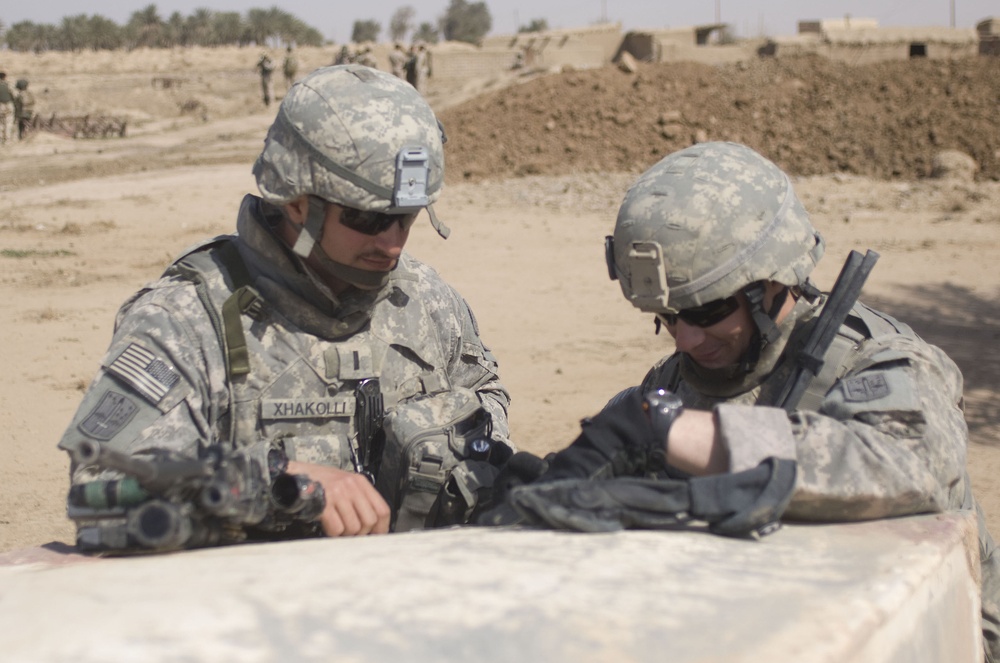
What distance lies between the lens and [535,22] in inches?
2926

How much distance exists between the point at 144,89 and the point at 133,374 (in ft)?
122

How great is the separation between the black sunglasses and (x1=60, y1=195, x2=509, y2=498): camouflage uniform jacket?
0.20 m

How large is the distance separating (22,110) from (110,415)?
25.6 m

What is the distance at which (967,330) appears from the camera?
885 cm

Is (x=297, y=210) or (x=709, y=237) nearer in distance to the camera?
(x=709, y=237)

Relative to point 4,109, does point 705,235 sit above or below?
below

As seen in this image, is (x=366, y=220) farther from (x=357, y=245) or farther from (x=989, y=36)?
(x=989, y=36)

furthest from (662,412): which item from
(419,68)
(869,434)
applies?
(419,68)

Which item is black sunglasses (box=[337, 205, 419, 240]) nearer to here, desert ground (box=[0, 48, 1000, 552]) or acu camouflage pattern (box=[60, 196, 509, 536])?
acu camouflage pattern (box=[60, 196, 509, 536])

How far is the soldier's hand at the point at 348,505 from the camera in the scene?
8.78 feet

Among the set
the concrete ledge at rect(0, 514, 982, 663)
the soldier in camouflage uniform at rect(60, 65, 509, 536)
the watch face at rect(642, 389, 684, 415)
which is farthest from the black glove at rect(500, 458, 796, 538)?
Result: the soldier in camouflage uniform at rect(60, 65, 509, 536)

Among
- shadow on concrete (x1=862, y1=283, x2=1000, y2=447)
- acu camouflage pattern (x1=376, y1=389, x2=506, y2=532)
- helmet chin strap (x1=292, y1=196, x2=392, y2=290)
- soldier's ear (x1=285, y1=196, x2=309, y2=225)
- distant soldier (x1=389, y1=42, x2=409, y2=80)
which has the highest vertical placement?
distant soldier (x1=389, y1=42, x2=409, y2=80)

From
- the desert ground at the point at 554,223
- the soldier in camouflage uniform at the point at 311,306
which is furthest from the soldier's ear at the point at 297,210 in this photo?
the desert ground at the point at 554,223

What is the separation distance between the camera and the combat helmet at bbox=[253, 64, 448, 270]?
10.2 ft
